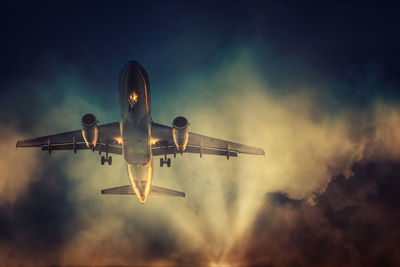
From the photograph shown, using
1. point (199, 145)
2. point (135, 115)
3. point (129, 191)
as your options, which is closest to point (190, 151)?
point (199, 145)

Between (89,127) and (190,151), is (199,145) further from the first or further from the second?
(89,127)

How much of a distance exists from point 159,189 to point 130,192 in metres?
3.12

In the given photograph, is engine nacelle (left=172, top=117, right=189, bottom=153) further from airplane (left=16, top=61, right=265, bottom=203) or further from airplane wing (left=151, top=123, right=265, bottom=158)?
airplane wing (left=151, top=123, right=265, bottom=158)

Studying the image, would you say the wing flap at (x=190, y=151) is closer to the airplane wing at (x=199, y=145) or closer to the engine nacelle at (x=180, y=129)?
the airplane wing at (x=199, y=145)

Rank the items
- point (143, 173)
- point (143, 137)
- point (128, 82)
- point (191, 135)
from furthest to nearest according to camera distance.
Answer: point (191, 135) → point (143, 173) → point (143, 137) → point (128, 82)

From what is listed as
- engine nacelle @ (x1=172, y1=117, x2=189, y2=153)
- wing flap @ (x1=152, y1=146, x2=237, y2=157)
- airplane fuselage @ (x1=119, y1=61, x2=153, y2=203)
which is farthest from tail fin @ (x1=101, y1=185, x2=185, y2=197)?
engine nacelle @ (x1=172, y1=117, x2=189, y2=153)

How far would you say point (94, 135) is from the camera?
24.4 meters

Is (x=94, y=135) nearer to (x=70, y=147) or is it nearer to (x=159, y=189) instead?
(x=70, y=147)

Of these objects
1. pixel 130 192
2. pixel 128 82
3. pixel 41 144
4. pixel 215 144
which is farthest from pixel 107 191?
pixel 128 82

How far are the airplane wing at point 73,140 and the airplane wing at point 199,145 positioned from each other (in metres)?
3.81

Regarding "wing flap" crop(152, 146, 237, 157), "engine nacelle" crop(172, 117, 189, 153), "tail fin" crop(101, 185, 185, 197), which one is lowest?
"tail fin" crop(101, 185, 185, 197)

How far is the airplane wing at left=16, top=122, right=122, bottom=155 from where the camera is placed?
2838cm

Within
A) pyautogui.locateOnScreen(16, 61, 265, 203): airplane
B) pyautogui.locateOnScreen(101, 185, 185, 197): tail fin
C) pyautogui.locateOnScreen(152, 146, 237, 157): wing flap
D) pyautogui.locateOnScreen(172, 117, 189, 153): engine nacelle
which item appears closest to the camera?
pyautogui.locateOnScreen(16, 61, 265, 203): airplane

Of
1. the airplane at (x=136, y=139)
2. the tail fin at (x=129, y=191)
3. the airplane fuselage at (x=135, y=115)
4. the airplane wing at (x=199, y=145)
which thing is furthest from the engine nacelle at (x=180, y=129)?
the tail fin at (x=129, y=191)
